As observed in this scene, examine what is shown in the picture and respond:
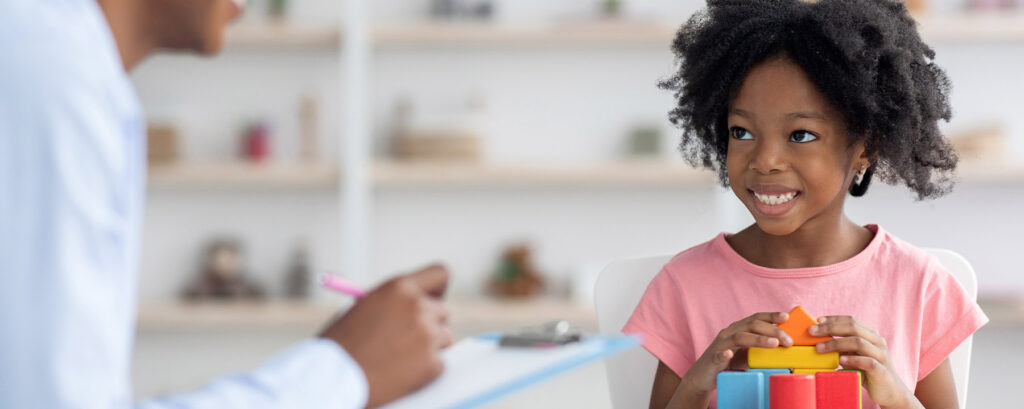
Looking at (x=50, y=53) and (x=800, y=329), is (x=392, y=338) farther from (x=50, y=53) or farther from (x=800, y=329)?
(x=800, y=329)

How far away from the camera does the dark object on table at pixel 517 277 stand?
11.8 ft

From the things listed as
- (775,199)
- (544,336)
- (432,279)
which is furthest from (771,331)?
(432,279)

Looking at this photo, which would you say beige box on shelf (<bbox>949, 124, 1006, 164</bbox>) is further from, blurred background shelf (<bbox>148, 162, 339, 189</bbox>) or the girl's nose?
the girl's nose

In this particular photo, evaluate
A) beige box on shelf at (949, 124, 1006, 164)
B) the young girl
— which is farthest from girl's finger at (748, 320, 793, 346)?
beige box on shelf at (949, 124, 1006, 164)

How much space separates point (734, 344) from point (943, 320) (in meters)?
0.34

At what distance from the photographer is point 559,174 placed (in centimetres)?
349

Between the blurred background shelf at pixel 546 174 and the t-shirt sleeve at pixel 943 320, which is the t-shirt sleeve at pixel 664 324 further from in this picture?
the blurred background shelf at pixel 546 174

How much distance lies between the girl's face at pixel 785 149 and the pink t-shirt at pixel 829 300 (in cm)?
8

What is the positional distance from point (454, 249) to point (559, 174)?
0.54m

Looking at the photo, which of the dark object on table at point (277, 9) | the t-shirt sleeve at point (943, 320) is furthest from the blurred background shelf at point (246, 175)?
the t-shirt sleeve at point (943, 320)

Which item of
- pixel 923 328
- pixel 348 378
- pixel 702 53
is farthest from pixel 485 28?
pixel 348 378

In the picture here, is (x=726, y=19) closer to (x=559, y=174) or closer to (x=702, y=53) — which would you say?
(x=702, y=53)

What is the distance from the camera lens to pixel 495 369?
70cm

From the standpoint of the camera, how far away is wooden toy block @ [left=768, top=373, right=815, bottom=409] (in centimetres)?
94
